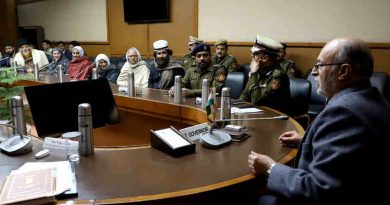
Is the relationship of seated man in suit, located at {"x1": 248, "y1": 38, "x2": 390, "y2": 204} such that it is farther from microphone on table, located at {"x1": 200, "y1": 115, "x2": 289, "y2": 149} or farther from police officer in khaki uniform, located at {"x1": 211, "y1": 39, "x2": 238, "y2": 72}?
police officer in khaki uniform, located at {"x1": 211, "y1": 39, "x2": 238, "y2": 72}

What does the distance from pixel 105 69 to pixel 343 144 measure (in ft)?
12.0

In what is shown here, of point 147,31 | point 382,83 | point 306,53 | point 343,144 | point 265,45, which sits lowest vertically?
point 382,83

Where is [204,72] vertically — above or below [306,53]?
below

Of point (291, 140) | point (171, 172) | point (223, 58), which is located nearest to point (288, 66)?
point (223, 58)

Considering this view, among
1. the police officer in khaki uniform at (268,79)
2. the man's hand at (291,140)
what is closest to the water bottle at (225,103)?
the man's hand at (291,140)

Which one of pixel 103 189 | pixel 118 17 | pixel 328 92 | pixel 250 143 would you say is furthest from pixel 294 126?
pixel 118 17

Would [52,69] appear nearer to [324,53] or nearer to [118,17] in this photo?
[118,17]

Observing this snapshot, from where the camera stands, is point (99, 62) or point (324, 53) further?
point (99, 62)

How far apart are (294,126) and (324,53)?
0.78 m

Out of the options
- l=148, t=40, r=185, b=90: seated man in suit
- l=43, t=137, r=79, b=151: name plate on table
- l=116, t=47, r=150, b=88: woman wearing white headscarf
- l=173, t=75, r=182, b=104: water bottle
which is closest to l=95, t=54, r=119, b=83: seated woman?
l=116, t=47, r=150, b=88: woman wearing white headscarf

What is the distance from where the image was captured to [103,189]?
42.2 inches

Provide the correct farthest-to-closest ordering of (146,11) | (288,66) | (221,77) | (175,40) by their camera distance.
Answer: (146,11) → (175,40) → (288,66) → (221,77)

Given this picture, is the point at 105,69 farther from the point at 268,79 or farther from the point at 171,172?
the point at 171,172

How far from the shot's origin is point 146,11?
6367mm
